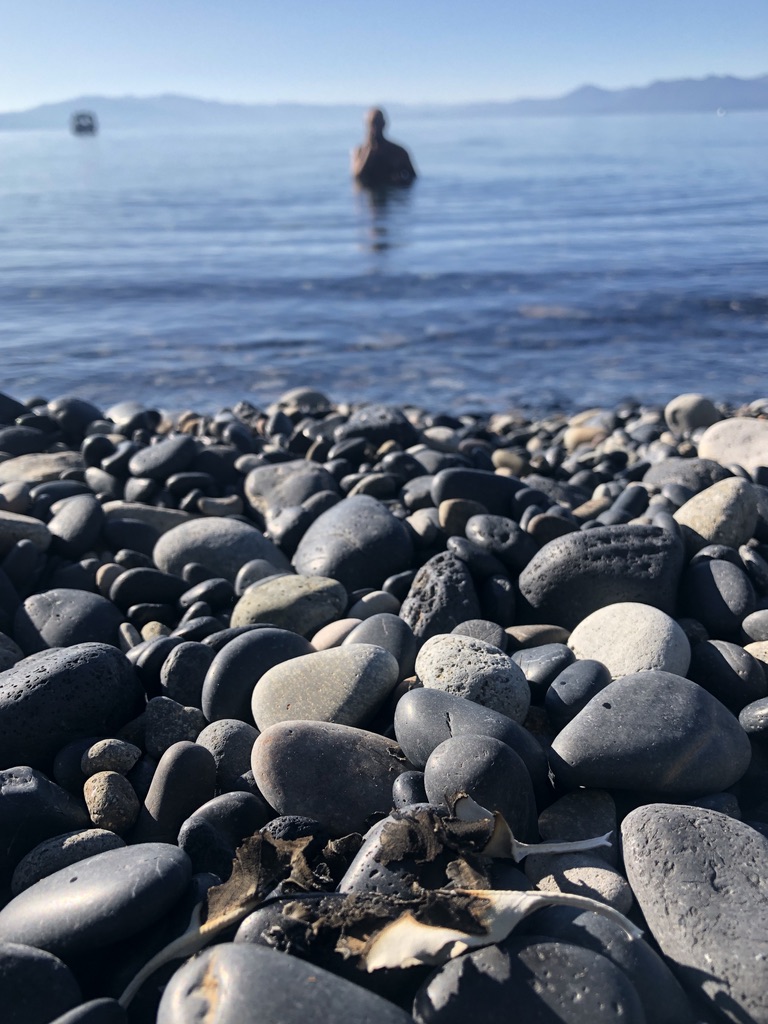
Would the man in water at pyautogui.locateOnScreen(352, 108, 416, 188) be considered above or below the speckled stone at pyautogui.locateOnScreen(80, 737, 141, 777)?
above

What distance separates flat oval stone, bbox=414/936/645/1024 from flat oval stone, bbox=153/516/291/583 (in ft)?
8.23

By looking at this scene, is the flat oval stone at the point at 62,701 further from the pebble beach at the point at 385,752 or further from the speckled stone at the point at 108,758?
the speckled stone at the point at 108,758

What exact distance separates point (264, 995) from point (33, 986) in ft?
1.78

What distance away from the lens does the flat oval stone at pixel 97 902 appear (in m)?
1.94

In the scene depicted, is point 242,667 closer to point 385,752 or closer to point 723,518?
point 385,752

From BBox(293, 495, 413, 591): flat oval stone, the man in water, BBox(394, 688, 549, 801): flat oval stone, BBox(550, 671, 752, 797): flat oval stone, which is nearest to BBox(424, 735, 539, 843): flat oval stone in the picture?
BBox(394, 688, 549, 801): flat oval stone

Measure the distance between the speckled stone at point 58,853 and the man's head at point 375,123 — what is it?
44289mm

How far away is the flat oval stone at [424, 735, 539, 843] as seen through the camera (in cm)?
225

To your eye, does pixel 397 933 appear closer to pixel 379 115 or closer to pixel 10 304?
pixel 10 304

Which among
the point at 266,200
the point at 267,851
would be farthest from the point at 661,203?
the point at 267,851

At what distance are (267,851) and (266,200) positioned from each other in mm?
32095

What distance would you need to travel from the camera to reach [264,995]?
5.44ft

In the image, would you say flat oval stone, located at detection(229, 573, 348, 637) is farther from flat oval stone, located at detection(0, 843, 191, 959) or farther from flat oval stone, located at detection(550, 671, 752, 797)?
flat oval stone, located at detection(0, 843, 191, 959)

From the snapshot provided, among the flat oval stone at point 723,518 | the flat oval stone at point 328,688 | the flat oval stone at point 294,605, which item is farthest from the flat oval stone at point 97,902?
A: the flat oval stone at point 723,518
